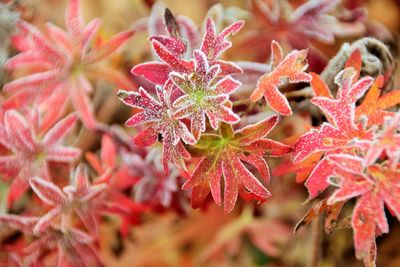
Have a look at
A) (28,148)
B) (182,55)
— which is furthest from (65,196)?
(182,55)

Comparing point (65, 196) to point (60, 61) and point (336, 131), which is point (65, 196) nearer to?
point (60, 61)

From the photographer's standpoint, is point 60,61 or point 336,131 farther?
point 60,61

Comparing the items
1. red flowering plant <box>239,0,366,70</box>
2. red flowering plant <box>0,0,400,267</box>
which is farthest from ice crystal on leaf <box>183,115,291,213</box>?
red flowering plant <box>239,0,366,70</box>

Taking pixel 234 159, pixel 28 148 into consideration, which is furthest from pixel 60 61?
pixel 234 159

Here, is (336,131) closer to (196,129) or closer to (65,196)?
(196,129)

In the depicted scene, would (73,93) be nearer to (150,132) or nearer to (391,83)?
(150,132)
